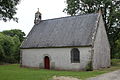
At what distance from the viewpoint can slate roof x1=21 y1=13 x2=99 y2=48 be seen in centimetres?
2775

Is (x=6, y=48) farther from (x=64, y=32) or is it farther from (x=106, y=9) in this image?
(x=106, y=9)

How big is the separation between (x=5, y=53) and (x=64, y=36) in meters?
20.3

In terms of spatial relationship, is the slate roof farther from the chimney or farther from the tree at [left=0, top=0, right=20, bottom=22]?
the tree at [left=0, top=0, right=20, bottom=22]

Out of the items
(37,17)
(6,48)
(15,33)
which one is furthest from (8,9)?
(15,33)

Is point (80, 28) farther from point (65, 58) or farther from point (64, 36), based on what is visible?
point (65, 58)

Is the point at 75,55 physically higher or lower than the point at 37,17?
lower

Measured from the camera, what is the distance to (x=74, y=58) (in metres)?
27.5

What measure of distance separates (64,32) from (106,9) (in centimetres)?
1190

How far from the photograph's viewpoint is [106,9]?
122ft

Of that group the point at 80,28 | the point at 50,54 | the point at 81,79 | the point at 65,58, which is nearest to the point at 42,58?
the point at 50,54

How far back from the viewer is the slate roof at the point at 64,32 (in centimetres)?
2775

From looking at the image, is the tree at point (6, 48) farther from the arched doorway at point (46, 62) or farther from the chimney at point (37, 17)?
the arched doorway at point (46, 62)

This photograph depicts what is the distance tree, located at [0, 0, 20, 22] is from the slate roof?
12.6 meters

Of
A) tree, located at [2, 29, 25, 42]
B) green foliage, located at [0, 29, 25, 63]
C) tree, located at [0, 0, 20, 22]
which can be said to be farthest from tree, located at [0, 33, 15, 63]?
tree, located at [0, 0, 20, 22]
